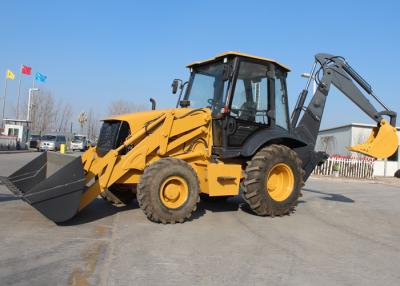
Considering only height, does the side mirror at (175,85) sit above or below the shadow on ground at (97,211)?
above

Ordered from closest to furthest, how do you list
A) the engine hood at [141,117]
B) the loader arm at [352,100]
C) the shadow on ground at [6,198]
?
the engine hood at [141,117]
the shadow on ground at [6,198]
the loader arm at [352,100]

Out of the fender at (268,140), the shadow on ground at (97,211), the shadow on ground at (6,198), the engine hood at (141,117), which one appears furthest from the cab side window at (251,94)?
the shadow on ground at (6,198)

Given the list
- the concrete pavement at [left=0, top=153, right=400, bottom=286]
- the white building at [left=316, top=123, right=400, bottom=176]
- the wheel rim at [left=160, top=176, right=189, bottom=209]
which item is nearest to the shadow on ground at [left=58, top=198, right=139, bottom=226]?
the concrete pavement at [left=0, top=153, right=400, bottom=286]

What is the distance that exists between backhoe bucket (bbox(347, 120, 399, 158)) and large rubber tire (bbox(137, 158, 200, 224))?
5000 mm

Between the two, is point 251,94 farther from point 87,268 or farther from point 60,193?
point 87,268

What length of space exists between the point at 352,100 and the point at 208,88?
429 cm

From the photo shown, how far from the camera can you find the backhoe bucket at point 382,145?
10.7 meters

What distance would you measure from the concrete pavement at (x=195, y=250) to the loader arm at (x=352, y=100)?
2404 mm

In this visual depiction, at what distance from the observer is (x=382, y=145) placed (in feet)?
35.3

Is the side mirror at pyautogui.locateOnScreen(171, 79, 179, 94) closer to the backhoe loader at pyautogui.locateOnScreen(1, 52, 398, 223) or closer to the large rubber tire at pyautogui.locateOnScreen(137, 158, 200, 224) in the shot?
the backhoe loader at pyautogui.locateOnScreen(1, 52, 398, 223)

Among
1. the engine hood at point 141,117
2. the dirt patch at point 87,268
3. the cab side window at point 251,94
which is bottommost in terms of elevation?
the dirt patch at point 87,268

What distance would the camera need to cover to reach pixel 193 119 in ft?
27.2

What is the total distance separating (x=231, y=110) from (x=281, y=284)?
448cm

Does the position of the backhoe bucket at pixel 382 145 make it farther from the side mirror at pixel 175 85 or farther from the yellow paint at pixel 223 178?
the side mirror at pixel 175 85
